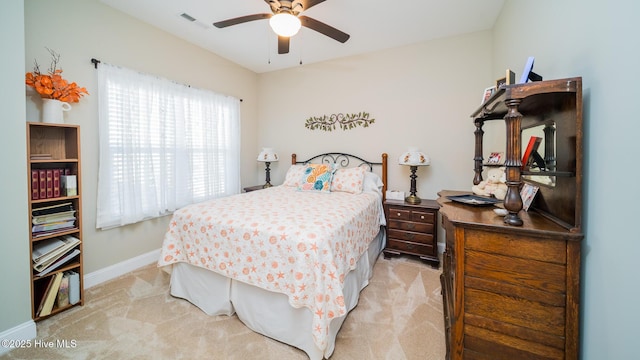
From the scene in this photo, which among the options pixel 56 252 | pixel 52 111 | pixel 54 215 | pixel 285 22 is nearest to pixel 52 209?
pixel 54 215

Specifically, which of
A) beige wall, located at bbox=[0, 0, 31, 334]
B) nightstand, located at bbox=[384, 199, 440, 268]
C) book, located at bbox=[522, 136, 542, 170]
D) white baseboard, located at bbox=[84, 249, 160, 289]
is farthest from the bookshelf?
book, located at bbox=[522, 136, 542, 170]

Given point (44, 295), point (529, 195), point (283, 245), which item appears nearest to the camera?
point (529, 195)

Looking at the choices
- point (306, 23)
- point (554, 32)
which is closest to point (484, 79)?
point (554, 32)

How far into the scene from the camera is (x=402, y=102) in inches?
130

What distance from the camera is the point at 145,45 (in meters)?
2.75

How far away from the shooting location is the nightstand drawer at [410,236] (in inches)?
110

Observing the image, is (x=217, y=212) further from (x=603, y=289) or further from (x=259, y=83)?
(x=259, y=83)

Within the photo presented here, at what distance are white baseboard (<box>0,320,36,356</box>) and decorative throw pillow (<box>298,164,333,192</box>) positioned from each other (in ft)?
8.19

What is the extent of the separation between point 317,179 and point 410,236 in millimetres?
1341

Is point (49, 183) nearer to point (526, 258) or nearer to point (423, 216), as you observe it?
point (526, 258)

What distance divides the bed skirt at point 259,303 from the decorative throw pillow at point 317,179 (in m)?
1.09

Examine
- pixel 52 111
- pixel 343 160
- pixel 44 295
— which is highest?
pixel 52 111

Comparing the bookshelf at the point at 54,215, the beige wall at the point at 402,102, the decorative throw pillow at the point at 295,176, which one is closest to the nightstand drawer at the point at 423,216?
the beige wall at the point at 402,102

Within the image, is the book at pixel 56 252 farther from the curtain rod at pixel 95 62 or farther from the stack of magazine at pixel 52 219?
the curtain rod at pixel 95 62
